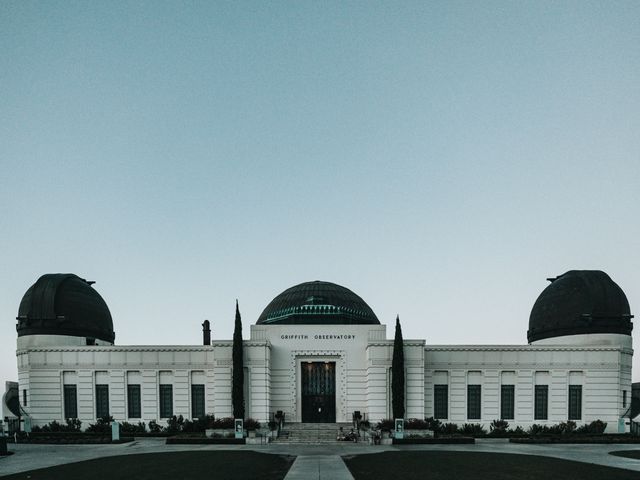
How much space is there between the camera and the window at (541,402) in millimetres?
47406

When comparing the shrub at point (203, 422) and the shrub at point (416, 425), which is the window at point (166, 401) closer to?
the shrub at point (203, 422)

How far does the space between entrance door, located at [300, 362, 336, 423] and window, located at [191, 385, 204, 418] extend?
32.2 ft

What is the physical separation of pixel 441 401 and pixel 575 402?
1250 cm

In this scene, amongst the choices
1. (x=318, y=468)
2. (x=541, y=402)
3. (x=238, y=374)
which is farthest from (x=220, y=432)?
(x=541, y=402)

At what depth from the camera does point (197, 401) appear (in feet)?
160

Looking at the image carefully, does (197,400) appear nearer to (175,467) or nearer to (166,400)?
(166,400)

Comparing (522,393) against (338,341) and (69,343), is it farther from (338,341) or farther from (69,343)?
(69,343)

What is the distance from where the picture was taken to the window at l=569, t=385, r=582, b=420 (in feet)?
156

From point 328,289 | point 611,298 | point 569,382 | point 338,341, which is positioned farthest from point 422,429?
point 611,298

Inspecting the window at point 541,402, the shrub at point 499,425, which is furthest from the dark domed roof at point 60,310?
the window at point 541,402

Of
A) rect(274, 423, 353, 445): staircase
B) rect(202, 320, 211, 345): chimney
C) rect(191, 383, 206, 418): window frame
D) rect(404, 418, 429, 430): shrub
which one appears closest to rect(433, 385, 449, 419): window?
rect(404, 418, 429, 430): shrub

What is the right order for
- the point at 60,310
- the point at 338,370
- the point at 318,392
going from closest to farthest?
the point at 318,392 < the point at 338,370 < the point at 60,310

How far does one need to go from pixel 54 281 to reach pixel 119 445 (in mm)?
22777

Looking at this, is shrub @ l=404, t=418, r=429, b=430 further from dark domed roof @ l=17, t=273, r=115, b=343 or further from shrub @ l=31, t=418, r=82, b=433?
dark domed roof @ l=17, t=273, r=115, b=343
